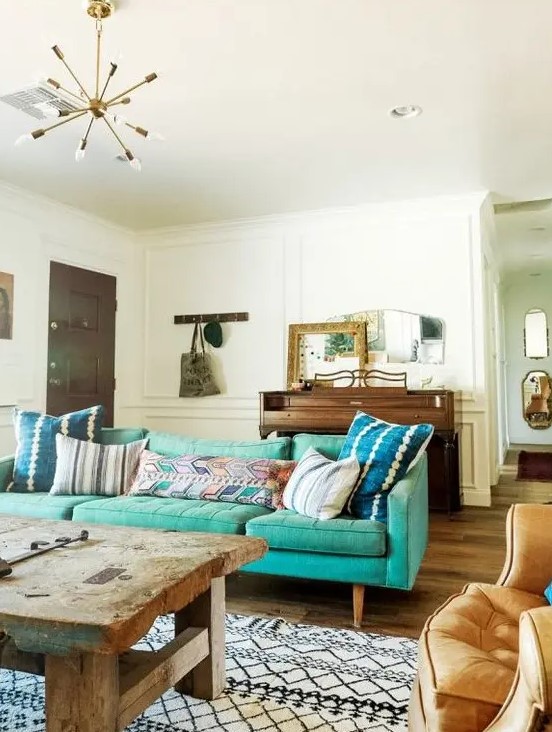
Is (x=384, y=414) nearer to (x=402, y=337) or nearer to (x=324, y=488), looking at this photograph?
(x=402, y=337)

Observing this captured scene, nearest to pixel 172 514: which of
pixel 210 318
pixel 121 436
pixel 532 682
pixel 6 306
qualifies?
pixel 121 436

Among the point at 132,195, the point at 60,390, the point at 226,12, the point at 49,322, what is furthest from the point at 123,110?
the point at 60,390

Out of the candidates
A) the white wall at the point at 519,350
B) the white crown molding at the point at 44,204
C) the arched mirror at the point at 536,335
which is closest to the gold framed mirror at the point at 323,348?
the white crown molding at the point at 44,204

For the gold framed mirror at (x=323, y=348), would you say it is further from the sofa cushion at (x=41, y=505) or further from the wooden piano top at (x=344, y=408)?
the sofa cushion at (x=41, y=505)

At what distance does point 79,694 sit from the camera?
4.47 ft

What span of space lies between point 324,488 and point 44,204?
12.3ft

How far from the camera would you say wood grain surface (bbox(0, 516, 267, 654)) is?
1.29m

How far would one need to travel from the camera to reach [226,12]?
248 centimetres

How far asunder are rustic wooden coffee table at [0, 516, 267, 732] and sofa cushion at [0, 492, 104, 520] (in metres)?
0.80

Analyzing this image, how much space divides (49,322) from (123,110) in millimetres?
2289

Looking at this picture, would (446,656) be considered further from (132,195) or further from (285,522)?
(132,195)

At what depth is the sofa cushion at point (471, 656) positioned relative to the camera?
1.11 metres

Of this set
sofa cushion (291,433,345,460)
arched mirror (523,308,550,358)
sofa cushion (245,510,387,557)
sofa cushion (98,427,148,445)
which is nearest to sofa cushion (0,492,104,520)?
sofa cushion (98,427,148,445)

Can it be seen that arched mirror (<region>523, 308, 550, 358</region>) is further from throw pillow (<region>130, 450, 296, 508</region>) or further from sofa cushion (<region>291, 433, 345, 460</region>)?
throw pillow (<region>130, 450, 296, 508</region>)
